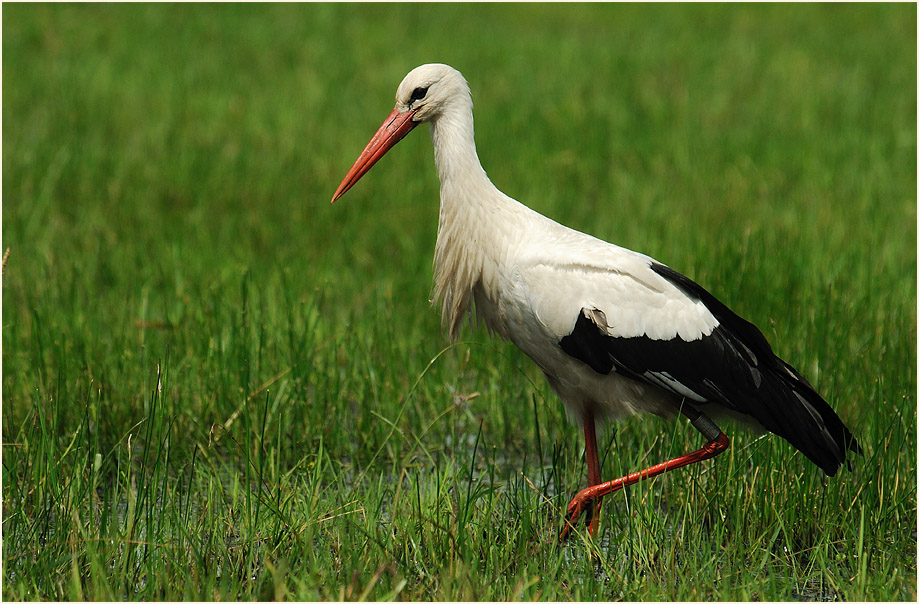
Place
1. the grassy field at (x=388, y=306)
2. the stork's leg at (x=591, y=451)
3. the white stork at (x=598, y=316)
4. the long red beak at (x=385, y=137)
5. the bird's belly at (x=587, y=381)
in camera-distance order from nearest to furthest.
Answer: the grassy field at (x=388, y=306), the white stork at (x=598, y=316), the bird's belly at (x=587, y=381), the long red beak at (x=385, y=137), the stork's leg at (x=591, y=451)

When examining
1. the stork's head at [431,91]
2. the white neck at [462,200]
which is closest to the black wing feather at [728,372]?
the white neck at [462,200]

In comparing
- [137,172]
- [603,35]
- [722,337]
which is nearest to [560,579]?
[722,337]

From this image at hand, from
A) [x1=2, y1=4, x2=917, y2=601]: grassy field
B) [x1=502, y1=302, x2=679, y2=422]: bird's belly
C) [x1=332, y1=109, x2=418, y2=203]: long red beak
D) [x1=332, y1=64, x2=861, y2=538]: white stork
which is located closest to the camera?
[x1=2, y1=4, x2=917, y2=601]: grassy field

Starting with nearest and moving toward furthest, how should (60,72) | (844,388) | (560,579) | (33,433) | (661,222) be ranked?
1. (560,579)
2. (33,433)
3. (844,388)
4. (661,222)
5. (60,72)

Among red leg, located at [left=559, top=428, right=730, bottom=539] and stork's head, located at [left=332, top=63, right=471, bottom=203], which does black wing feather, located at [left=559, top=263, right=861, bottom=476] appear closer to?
red leg, located at [left=559, top=428, right=730, bottom=539]

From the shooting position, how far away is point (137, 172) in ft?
26.0

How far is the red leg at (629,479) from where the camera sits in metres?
3.62

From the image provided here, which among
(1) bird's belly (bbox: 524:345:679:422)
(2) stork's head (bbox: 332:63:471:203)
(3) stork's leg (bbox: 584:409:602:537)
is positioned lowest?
(3) stork's leg (bbox: 584:409:602:537)

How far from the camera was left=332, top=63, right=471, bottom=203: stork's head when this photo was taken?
12.2 ft

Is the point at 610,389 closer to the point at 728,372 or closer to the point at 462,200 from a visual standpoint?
the point at 728,372

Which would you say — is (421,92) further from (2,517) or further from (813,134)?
(813,134)

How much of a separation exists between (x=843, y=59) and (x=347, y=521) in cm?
1042

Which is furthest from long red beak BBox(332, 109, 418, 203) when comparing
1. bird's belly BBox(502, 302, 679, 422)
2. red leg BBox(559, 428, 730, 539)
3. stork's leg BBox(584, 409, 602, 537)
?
red leg BBox(559, 428, 730, 539)

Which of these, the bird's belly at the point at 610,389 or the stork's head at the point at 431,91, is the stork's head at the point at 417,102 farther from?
the bird's belly at the point at 610,389
